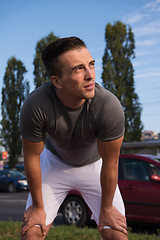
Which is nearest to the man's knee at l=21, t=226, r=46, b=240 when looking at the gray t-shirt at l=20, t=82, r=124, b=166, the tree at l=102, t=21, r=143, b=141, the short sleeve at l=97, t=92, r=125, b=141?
the gray t-shirt at l=20, t=82, r=124, b=166

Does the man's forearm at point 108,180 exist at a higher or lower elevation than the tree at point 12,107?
lower

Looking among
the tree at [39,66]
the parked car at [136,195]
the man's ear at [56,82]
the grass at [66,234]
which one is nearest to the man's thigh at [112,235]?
the man's ear at [56,82]

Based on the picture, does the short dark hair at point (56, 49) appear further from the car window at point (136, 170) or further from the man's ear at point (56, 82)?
the car window at point (136, 170)

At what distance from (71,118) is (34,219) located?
92 cm

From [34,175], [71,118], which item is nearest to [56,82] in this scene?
[71,118]

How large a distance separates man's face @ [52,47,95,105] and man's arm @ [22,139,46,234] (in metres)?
0.54

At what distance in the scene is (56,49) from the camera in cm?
237

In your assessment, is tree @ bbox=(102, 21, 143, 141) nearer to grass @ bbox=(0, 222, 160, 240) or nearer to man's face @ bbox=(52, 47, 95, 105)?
grass @ bbox=(0, 222, 160, 240)

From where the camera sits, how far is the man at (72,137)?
2383mm

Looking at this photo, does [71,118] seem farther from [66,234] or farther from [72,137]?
[66,234]

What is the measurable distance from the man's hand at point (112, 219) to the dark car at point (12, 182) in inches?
582

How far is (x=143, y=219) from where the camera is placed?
6.79 m

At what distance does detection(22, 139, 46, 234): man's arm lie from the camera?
2.61m

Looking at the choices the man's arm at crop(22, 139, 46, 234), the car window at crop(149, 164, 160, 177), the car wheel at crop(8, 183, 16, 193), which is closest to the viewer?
the man's arm at crop(22, 139, 46, 234)
